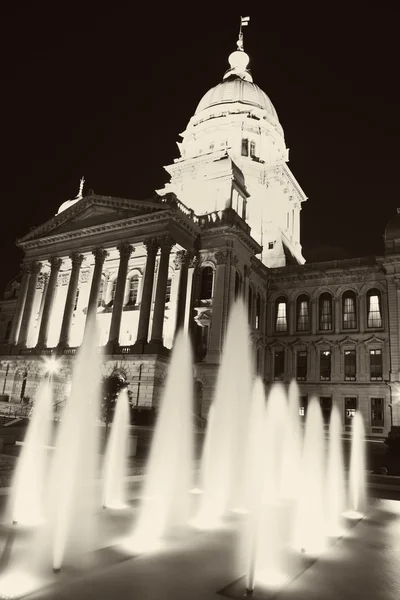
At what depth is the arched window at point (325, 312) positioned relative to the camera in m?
48.1

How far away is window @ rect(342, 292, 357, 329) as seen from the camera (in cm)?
4691

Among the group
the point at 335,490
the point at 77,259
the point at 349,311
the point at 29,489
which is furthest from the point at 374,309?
the point at 29,489

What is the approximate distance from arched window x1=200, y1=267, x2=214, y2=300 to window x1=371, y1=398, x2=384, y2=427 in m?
17.8

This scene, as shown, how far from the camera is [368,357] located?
44719mm

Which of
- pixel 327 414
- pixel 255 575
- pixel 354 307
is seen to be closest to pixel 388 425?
pixel 327 414

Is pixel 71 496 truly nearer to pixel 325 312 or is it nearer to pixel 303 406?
pixel 303 406

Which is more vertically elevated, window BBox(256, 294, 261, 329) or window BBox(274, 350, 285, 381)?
window BBox(256, 294, 261, 329)

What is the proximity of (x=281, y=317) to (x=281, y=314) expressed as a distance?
33 cm

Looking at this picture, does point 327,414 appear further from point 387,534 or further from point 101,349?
point 387,534

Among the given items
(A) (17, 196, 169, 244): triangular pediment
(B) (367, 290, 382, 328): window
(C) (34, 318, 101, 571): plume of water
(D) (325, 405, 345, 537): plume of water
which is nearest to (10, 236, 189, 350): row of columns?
(A) (17, 196, 169, 244): triangular pediment

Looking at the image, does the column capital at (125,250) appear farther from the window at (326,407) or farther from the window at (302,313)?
the window at (326,407)

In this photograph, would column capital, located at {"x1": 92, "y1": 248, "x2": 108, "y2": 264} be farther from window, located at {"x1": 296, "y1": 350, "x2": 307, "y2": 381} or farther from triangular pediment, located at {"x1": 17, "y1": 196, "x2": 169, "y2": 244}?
window, located at {"x1": 296, "y1": 350, "x2": 307, "y2": 381}

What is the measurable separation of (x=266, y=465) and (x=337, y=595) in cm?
1275

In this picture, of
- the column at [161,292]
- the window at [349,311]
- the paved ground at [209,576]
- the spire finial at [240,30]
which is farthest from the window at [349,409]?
the spire finial at [240,30]
